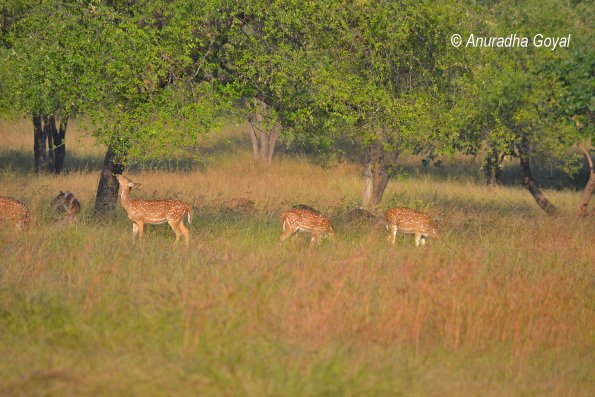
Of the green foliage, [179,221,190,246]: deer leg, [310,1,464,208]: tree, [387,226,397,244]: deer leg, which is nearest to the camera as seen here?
[179,221,190,246]: deer leg

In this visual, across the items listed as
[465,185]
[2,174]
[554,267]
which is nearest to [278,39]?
[554,267]

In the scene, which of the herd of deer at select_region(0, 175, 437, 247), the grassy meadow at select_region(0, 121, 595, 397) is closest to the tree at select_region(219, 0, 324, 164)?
the herd of deer at select_region(0, 175, 437, 247)

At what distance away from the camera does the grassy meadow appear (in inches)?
261

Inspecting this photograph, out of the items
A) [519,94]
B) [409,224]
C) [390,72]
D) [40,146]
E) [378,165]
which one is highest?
[390,72]

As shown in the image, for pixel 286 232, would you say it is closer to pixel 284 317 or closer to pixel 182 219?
pixel 182 219

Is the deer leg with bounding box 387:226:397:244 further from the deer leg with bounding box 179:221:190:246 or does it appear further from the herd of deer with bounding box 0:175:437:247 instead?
the deer leg with bounding box 179:221:190:246

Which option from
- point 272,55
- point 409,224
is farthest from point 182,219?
point 409,224

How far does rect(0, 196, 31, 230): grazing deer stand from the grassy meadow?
368 mm

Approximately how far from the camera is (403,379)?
702 cm

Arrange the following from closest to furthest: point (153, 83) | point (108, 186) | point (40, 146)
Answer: point (153, 83), point (108, 186), point (40, 146)

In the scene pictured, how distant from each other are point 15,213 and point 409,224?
6.54 meters

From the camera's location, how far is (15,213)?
13617 millimetres

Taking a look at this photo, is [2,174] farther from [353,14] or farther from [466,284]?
[466,284]

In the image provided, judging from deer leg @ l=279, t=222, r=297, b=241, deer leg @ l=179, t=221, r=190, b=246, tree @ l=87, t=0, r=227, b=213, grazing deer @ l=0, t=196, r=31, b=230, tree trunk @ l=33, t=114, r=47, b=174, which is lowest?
tree trunk @ l=33, t=114, r=47, b=174
